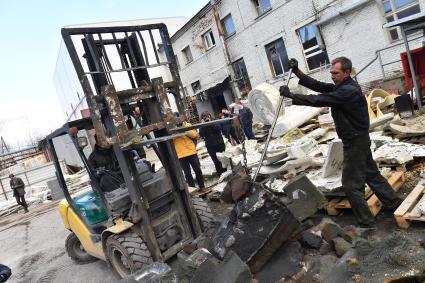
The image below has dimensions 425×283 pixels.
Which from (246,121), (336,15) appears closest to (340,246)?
(246,121)

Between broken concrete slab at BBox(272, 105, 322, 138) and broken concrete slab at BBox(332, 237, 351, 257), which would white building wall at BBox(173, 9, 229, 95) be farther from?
broken concrete slab at BBox(332, 237, 351, 257)

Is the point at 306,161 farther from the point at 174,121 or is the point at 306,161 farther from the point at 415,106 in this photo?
the point at 415,106

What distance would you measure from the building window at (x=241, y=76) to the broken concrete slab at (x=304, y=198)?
1436cm

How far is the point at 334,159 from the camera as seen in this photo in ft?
16.8

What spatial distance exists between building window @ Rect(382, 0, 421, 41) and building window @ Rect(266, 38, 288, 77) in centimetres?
500

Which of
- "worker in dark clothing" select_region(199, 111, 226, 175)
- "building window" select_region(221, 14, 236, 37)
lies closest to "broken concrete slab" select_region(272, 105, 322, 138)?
"worker in dark clothing" select_region(199, 111, 226, 175)

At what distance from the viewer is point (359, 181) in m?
4.09

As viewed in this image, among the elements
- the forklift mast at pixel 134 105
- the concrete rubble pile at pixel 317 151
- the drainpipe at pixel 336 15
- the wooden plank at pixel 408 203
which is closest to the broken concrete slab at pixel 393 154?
the concrete rubble pile at pixel 317 151

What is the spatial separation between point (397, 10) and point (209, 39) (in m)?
11.0

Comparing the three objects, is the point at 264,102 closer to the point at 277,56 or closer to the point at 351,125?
the point at 277,56

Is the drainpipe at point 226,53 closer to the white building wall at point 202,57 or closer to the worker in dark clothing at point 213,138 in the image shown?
the white building wall at point 202,57

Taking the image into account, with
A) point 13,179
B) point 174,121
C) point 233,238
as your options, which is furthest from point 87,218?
point 13,179

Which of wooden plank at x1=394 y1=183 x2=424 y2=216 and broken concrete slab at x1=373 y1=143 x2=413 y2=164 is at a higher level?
broken concrete slab at x1=373 y1=143 x2=413 y2=164

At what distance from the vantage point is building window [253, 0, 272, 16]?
1622 cm
